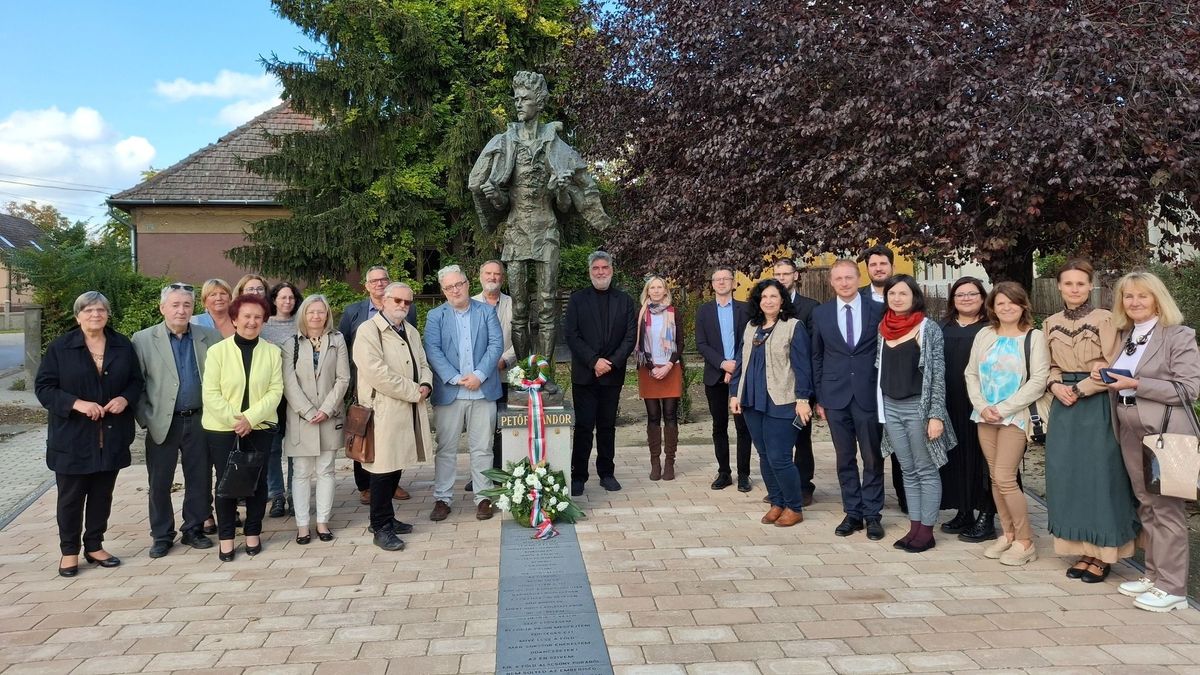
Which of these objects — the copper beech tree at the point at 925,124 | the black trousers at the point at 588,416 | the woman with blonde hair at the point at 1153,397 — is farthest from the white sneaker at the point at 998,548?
the copper beech tree at the point at 925,124

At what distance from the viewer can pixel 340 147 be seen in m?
15.0

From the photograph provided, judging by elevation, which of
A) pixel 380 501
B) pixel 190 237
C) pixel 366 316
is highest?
pixel 190 237

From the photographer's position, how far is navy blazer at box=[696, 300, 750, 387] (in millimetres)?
6316

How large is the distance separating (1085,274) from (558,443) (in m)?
3.49

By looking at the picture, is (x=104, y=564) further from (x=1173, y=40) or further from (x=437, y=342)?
(x=1173, y=40)

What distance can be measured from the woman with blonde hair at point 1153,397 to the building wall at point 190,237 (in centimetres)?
1857

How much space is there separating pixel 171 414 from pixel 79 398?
1.77 feet

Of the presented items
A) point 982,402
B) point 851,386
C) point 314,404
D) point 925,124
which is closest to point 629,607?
point 851,386

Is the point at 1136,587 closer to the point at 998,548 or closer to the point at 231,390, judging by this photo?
the point at 998,548

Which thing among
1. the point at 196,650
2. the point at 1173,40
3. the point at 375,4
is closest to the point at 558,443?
the point at 196,650

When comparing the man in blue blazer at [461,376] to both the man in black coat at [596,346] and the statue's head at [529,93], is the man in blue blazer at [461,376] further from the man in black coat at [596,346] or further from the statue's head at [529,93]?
the statue's head at [529,93]

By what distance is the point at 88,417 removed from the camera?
4.57 meters

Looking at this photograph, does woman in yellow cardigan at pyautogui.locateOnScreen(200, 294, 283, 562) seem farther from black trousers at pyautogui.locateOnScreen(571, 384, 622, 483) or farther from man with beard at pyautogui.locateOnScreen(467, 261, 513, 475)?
black trousers at pyautogui.locateOnScreen(571, 384, 622, 483)

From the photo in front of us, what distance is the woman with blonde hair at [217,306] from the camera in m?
5.41
